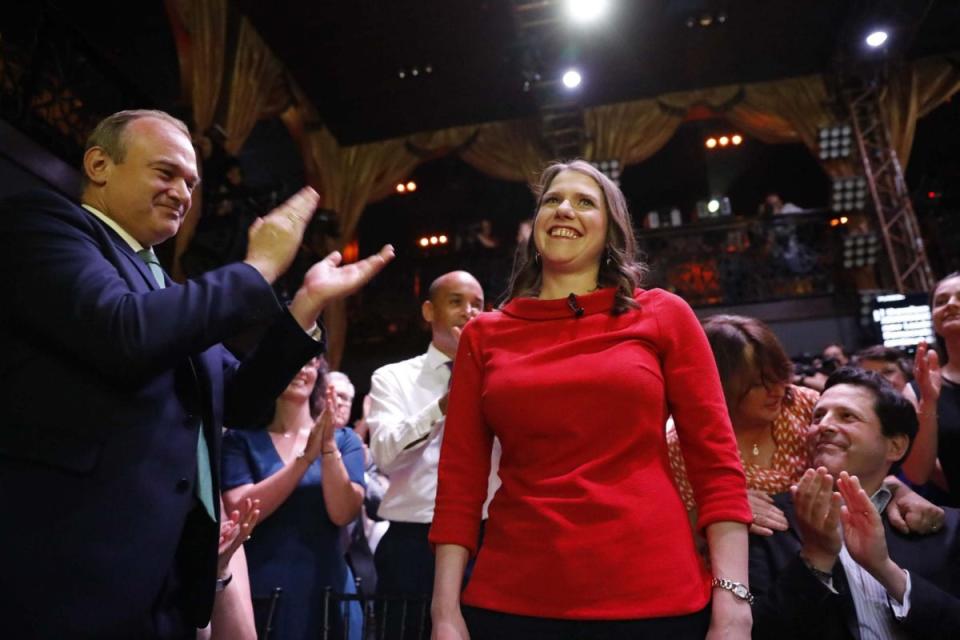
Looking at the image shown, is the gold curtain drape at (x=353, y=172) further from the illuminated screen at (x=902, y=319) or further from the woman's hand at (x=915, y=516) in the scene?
the woman's hand at (x=915, y=516)

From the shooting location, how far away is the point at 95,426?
3.27 ft

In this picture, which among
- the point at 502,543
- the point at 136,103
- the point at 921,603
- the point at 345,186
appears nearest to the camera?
the point at 502,543

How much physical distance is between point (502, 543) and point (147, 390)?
627 millimetres

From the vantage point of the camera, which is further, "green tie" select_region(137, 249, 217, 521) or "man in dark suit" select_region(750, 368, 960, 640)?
"man in dark suit" select_region(750, 368, 960, 640)

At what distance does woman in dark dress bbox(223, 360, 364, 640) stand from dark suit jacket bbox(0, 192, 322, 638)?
99 centimetres

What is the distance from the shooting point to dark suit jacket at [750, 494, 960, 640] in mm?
1297

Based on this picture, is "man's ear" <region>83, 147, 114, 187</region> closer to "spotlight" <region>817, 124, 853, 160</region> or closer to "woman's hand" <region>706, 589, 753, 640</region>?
"woman's hand" <region>706, 589, 753, 640</region>

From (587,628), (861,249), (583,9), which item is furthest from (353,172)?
(587,628)

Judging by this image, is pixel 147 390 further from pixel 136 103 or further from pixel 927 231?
pixel 927 231

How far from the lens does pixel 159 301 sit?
1030 mm

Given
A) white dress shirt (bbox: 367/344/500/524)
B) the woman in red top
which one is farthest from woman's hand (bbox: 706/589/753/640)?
white dress shirt (bbox: 367/344/500/524)

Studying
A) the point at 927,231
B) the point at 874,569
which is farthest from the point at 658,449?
the point at 927,231

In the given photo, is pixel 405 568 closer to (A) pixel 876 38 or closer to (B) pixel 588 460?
(B) pixel 588 460

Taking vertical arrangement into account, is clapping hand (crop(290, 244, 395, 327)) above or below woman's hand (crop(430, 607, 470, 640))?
above
